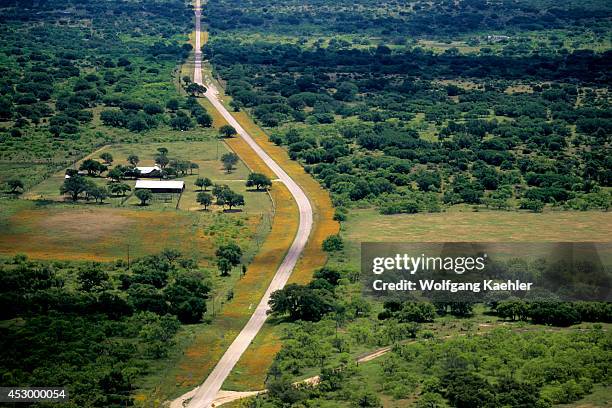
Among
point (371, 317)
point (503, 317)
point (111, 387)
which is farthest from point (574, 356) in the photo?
point (111, 387)

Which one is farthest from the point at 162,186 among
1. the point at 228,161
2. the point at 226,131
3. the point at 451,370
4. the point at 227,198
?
the point at 451,370

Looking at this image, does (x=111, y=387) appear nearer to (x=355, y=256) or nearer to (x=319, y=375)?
(x=319, y=375)

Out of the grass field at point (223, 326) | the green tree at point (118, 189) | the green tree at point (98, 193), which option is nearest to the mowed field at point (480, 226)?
the grass field at point (223, 326)

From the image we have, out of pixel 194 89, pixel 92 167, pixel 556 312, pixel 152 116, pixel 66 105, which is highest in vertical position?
pixel 556 312

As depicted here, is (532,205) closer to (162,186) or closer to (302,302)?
(162,186)

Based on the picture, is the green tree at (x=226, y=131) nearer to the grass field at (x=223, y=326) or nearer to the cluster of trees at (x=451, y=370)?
the grass field at (x=223, y=326)

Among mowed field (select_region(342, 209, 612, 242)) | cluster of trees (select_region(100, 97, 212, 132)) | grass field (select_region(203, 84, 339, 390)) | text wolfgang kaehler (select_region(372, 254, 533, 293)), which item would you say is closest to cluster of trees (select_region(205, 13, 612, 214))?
grass field (select_region(203, 84, 339, 390))

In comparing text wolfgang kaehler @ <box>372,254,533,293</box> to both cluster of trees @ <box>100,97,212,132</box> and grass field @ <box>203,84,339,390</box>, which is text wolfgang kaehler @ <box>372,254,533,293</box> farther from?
cluster of trees @ <box>100,97,212,132</box>
